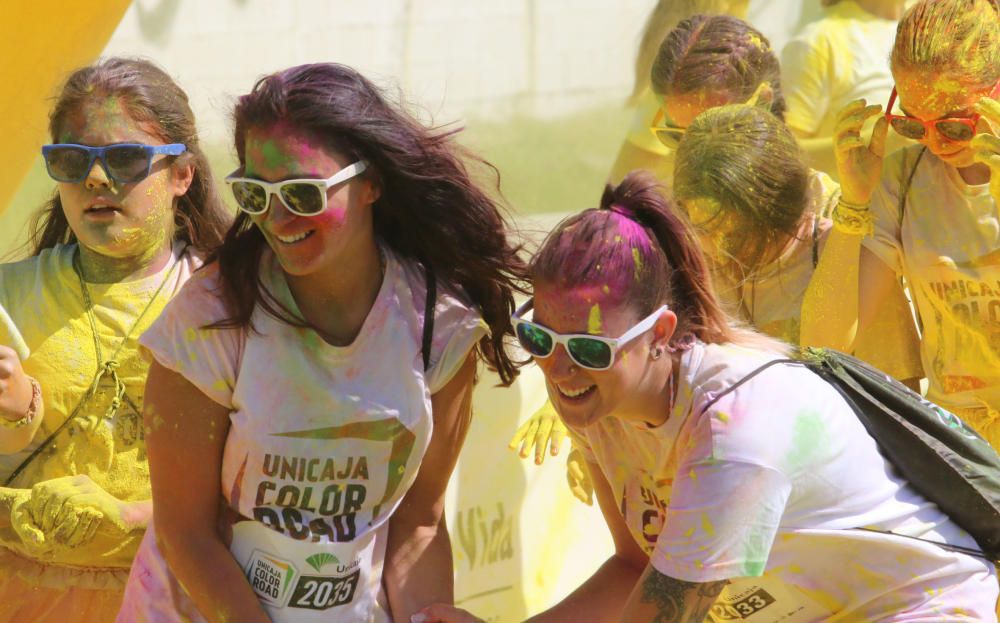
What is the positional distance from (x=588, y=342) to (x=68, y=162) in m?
1.27

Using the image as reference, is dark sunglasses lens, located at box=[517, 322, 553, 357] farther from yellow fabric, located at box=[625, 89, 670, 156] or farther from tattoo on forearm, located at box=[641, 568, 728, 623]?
yellow fabric, located at box=[625, 89, 670, 156]

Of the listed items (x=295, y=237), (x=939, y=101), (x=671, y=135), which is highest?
(x=295, y=237)

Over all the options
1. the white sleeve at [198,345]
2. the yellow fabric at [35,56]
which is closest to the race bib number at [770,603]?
the white sleeve at [198,345]

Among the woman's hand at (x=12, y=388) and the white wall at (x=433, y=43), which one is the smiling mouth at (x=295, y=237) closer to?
the woman's hand at (x=12, y=388)

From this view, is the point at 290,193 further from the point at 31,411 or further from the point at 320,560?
the point at 31,411

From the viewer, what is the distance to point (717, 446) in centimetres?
211

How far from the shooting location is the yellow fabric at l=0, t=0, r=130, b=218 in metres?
3.87

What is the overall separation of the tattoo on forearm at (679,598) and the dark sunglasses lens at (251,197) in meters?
0.90

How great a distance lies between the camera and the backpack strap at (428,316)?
2.51 m

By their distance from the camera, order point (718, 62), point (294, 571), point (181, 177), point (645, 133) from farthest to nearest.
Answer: point (645, 133) → point (718, 62) → point (181, 177) → point (294, 571)

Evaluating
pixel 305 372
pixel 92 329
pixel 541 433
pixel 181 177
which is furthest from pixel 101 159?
pixel 541 433

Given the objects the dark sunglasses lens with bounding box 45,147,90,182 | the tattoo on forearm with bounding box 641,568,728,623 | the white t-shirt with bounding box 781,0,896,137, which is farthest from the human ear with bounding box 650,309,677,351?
the white t-shirt with bounding box 781,0,896,137

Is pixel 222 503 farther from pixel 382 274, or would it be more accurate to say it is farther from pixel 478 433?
pixel 478 433

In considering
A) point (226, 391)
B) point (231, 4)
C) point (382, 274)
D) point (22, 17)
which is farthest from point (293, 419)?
point (231, 4)
